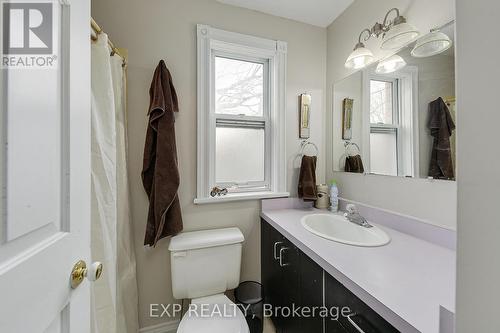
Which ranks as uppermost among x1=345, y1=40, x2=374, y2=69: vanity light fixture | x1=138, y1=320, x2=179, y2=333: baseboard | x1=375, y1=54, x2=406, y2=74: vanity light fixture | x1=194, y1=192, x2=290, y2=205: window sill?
x1=345, y1=40, x2=374, y2=69: vanity light fixture

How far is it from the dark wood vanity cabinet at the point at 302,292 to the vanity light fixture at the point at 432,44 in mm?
1218

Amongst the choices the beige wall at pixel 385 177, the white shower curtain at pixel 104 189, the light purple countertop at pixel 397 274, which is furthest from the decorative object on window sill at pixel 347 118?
the white shower curtain at pixel 104 189

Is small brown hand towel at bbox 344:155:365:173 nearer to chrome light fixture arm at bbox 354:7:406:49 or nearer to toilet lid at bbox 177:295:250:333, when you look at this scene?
chrome light fixture arm at bbox 354:7:406:49

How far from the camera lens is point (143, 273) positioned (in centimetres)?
136

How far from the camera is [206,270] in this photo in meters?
1.27

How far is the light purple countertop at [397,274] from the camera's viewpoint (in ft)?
1.83

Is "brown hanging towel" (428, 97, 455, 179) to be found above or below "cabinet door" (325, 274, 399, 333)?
above

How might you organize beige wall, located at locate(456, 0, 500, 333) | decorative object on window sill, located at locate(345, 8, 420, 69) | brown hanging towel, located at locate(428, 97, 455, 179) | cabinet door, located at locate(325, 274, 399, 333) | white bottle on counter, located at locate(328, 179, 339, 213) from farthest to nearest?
1. white bottle on counter, located at locate(328, 179, 339, 213)
2. decorative object on window sill, located at locate(345, 8, 420, 69)
3. brown hanging towel, located at locate(428, 97, 455, 179)
4. cabinet door, located at locate(325, 274, 399, 333)
5. beige wall, located at locate(456, 0, 500, 333)

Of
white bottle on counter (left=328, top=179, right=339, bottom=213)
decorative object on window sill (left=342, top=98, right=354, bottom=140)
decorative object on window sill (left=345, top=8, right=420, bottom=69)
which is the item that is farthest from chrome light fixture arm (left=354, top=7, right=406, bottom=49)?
white bottle on counter (left=328, top=179, right=339, bottom=213)

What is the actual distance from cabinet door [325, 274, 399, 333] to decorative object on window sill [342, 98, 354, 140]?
1.11 meters

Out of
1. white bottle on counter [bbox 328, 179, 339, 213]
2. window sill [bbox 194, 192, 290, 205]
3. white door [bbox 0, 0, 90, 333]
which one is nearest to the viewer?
white door [bbox 0, 0, 90, 333]

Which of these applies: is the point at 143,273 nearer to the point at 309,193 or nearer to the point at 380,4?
the point at 309,193

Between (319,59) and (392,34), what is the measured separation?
2.27 ft

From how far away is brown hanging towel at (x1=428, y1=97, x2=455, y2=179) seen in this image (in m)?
0.96
